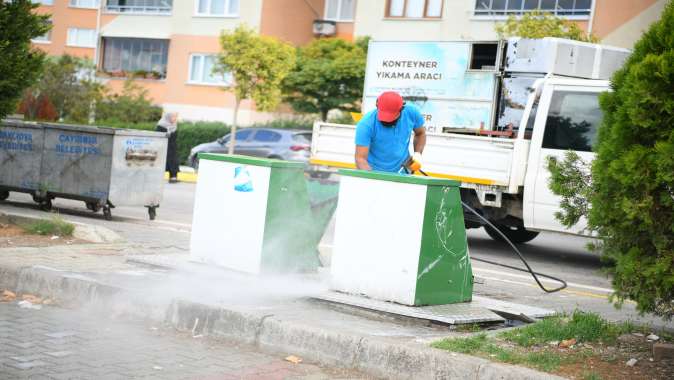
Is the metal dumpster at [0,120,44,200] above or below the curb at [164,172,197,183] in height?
above

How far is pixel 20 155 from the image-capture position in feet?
42.4

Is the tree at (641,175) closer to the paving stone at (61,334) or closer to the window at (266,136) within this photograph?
the paving stone at (61,334)

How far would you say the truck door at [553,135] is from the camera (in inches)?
456

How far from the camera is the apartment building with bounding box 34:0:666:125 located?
1270 inches

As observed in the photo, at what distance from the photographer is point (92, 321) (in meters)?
6.55

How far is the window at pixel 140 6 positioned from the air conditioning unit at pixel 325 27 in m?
7.36

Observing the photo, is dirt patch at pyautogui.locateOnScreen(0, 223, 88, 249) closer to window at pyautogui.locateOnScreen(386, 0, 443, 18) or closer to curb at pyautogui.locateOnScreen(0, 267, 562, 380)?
curb at pyautogui.locateOnScreen(0, 267, 562, 380)

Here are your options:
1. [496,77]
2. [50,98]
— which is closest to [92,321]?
[496,77]

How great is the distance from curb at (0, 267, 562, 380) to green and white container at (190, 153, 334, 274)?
1.15 meters

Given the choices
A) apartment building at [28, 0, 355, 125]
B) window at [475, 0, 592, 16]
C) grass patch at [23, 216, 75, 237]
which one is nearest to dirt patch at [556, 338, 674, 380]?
grass patch at [23, 216, 75, 237]

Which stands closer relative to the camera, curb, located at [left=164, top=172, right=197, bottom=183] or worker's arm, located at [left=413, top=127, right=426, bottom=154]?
worker's arm, located at [left=413, top=127, right=426, bottom=154]

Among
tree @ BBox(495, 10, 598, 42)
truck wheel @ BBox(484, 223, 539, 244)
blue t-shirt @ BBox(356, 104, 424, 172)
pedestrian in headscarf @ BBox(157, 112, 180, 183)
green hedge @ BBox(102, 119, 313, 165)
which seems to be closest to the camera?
blue t-shirt @ BBox(356, 104, 424, 172)

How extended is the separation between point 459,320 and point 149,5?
39.5 meters

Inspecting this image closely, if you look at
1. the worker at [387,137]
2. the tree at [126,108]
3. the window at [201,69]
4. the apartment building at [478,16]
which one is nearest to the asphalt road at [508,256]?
the worker at [387,137]
